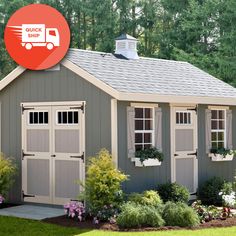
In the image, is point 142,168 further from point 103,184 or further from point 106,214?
point 106,214

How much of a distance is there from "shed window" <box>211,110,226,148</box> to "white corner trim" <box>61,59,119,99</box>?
12.5 feet

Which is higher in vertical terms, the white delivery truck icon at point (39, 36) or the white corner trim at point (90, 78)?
the white delivery truck icon at point (39, 36)

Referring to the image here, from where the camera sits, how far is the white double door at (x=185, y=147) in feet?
43.8

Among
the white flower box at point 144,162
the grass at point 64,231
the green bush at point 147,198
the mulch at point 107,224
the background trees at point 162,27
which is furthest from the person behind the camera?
the background trees at point 162,27

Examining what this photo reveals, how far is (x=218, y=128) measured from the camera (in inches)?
572

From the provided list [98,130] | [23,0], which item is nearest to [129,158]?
[98,130]

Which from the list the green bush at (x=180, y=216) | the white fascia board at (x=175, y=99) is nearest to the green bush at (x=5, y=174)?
the white fascia board at (x=175, y=99)

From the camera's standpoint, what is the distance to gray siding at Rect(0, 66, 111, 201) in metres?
11.9

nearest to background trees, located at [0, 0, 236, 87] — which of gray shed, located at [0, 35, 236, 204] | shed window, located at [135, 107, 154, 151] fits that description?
gray shed, located at [0, 35, 236, 204]

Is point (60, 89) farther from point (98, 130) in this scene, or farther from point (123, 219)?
point (123, 219)

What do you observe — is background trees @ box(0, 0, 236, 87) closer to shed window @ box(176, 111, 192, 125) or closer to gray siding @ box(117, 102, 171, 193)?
shed window @ box(176, 111, 192, 125)

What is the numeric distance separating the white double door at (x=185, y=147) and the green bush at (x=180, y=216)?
98.7 inches

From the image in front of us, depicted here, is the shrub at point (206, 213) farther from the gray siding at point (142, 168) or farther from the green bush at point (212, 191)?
the green bush at point (212, 191)

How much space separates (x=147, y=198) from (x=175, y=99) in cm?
260
